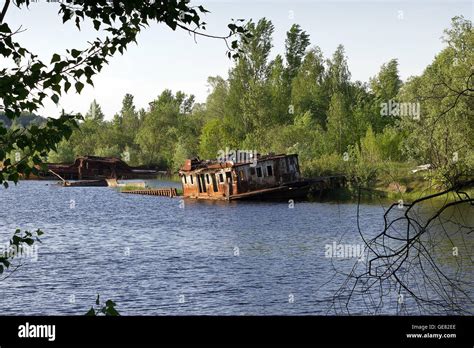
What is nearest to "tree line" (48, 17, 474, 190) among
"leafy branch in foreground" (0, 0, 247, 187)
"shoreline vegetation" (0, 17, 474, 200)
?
"shoreline vegetation" (0, 17, 474, 200)

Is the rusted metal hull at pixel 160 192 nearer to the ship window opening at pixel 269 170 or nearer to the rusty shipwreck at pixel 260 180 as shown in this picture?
the rusty shipwreck at pixel 260 180

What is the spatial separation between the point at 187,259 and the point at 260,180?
82.9 feet

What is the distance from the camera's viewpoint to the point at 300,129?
6944 cm

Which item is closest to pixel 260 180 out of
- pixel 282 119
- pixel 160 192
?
Result: pixel 160 192

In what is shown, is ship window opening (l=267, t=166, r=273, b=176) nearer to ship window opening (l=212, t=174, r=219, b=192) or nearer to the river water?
the river water

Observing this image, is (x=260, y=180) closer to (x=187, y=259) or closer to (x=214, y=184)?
(x=214, y=184)

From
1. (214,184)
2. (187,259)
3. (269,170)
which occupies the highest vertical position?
(269,170)

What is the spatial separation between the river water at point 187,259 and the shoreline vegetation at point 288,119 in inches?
314

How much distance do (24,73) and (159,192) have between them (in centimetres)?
6426

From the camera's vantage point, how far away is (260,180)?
55250mm

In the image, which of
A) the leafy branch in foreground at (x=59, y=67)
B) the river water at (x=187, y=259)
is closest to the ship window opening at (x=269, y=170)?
the river water at (x=187, y=259)

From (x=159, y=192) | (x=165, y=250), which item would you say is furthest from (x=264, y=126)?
(x=165, y=250)

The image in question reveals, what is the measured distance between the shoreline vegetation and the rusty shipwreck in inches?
126

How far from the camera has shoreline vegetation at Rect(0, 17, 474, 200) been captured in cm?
5711
